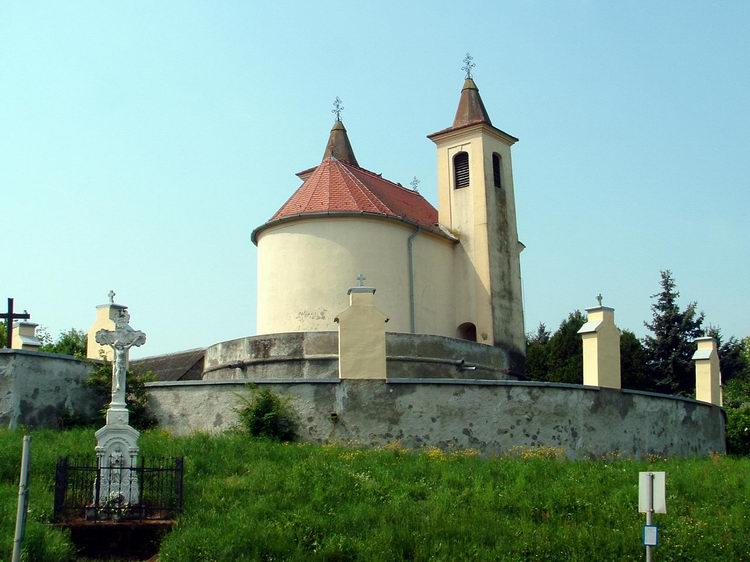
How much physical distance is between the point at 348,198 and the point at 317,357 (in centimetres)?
534

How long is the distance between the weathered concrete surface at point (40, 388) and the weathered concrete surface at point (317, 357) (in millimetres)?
4694

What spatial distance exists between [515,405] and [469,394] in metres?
1.07

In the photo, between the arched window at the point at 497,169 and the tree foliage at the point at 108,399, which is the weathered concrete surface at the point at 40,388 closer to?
the tree foliage at the point at 108,399

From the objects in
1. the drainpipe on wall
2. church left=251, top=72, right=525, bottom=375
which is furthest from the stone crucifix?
the drainpipe on wall

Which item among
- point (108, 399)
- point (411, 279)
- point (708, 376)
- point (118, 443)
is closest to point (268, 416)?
point (108, 399)

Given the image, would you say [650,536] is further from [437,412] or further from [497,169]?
[497,169]

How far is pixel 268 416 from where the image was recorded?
70.3ft

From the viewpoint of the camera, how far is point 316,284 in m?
28.2

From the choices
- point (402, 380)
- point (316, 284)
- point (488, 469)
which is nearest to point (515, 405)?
point (402, 380)

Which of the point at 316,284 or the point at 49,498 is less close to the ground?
the point at 316,284

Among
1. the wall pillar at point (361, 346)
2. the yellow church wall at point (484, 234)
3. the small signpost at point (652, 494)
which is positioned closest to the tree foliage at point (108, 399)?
the wall pillar at point (361, 346)

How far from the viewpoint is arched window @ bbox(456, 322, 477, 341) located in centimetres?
3072

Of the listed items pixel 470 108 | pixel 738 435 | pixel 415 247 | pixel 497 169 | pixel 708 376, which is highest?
pixel 470 108

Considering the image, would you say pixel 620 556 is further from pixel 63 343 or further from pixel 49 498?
pixel 63 343
